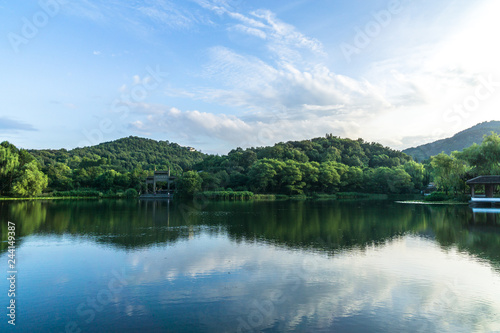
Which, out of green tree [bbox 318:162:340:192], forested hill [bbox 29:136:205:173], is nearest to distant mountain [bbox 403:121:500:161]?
green tree [bbox 318:162:340:192]

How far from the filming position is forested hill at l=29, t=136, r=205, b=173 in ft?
296

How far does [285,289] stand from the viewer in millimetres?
8523

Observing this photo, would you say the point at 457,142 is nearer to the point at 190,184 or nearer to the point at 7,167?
the point at 190,184

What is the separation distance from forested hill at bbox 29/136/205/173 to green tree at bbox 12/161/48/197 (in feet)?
105

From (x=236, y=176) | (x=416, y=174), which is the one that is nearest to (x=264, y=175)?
(x=236, y=176)

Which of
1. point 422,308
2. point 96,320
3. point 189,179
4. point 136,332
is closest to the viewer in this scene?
point 136,332

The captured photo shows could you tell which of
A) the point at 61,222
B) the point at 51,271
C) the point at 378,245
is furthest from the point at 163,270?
the point at 61,222

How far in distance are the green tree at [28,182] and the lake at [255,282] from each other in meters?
35.3

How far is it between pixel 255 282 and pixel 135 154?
109451 mm

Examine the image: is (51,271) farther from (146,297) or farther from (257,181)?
(257,181)

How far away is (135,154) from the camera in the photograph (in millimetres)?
110812

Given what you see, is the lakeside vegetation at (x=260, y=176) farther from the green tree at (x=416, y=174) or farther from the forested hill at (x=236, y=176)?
the green tree at (x=416, y=174)

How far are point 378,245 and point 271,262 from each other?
5.86 meters
